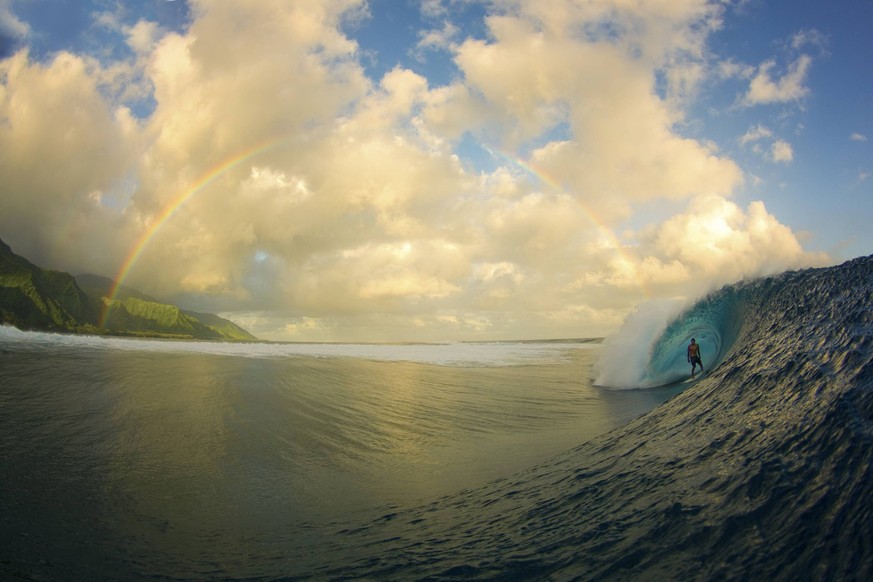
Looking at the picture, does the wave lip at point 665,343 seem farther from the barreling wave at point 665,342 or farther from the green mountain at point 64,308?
the green mountain at point 64,308

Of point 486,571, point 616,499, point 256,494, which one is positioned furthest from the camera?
point 256,494

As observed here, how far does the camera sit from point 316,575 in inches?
130

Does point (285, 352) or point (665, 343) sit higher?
point (665, 343)

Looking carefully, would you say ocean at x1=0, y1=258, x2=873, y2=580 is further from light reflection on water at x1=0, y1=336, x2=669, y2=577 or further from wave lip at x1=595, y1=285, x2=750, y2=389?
wave lip at x1=595, y1=285, x2=750, y2=389

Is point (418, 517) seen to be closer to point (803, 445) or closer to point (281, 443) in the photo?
point (803, 445)

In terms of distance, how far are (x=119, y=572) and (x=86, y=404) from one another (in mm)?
7921

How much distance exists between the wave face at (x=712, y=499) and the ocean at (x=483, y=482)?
0.02 m

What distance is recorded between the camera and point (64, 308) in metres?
99.2

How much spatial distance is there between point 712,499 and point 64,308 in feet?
425

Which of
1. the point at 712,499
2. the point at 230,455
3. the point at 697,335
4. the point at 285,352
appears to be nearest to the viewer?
the point at 712,499

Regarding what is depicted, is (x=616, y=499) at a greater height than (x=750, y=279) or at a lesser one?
lesser

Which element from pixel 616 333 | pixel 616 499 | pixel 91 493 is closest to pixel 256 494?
pixel 91 493

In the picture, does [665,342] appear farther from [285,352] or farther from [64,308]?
[64,308]

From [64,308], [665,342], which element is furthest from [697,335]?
[64,308]
